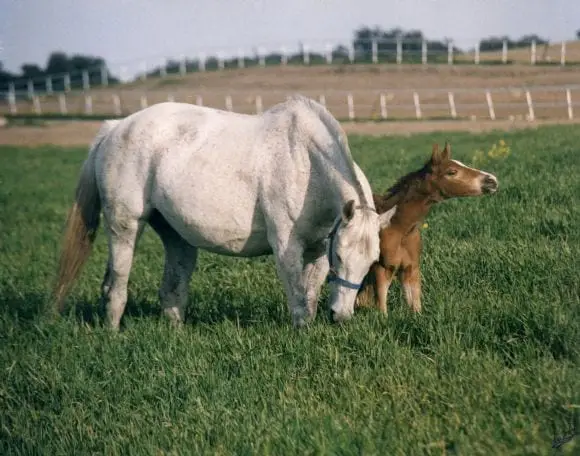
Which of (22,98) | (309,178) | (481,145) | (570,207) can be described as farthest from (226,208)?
(22,98)

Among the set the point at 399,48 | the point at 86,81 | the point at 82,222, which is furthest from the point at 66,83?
the point at 82,222

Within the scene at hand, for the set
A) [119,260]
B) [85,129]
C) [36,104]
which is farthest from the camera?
[36,104]

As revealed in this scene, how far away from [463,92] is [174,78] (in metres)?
25.1

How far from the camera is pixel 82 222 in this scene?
24.5ft

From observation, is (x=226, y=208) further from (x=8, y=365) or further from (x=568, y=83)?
(x=568, y=83)

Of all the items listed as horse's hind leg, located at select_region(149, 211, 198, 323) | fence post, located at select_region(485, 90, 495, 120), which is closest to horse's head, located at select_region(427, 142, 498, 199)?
horse's hind leg, located at select_region(149, 211, 198, 323)

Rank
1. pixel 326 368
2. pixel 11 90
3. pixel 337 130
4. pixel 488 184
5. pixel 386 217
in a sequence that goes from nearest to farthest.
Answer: pixel 326 368, pixel 337 130, pixel 488 184, pixel 386 217, pixel 11 90

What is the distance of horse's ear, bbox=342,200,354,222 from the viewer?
5215 mm

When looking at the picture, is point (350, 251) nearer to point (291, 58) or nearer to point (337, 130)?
point (337, 130)

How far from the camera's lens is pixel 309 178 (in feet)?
19.3

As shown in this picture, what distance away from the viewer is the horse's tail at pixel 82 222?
24.1ft

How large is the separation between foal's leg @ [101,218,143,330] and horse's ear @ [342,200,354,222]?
8.14 feet

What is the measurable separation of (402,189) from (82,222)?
10.2 feet

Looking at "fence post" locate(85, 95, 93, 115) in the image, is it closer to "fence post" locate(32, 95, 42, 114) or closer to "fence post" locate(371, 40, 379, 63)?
"fence post" locate(32, 95, 42, 114)
